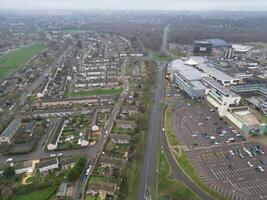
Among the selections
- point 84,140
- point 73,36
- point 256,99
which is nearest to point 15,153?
point 84,140

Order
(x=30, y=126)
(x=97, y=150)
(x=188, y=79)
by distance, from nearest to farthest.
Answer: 1. (x=97, y=150)
2. (x=30, y=126)
3. (x=188, y=79)

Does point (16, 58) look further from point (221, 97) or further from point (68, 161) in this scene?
point (221, 97)

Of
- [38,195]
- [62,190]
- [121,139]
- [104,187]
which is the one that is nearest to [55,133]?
[121,139]

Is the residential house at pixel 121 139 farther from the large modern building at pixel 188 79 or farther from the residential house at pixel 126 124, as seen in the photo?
the large modern building at pixel 188 79

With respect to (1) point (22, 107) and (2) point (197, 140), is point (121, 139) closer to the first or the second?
(2) point (197, 140)

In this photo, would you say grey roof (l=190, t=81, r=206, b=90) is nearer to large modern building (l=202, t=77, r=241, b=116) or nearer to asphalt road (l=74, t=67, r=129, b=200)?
large modern building (l=202, t=77, r=241, b=116)
